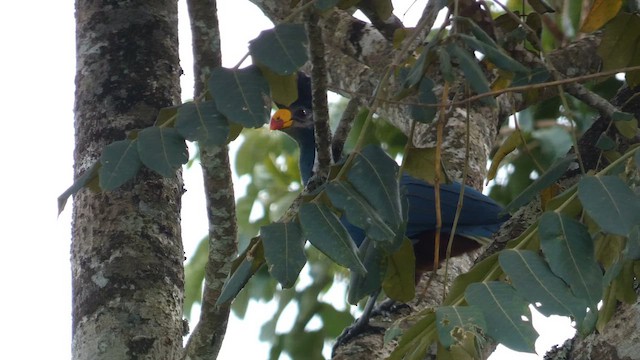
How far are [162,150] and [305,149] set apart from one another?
9.00 ft

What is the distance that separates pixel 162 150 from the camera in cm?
177

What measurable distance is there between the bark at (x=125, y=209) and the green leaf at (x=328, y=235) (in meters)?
0.63

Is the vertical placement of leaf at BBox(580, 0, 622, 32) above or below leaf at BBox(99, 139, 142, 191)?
above

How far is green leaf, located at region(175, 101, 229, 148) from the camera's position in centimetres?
175

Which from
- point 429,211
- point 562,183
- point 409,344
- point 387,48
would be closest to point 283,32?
point 409,344

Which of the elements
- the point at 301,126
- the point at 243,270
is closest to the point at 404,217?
the point at 243,270

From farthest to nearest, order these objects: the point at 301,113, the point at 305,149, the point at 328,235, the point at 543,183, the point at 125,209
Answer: the point at 301,113 → the point at 305,149 → the point at 125,209 → the point at 543,183 → the point at 328,235

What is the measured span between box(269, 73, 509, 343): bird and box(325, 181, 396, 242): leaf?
167 cm

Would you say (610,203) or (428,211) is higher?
(428,211)

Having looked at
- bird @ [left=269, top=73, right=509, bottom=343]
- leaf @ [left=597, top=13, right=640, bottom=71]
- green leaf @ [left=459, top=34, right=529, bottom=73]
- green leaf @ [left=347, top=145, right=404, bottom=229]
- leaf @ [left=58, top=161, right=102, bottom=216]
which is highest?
bird @ [left=269, top=73, right=509, bottom=343]

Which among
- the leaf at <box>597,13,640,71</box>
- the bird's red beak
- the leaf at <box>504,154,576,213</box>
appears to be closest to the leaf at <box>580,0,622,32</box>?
the leaf at <box>597,13,640,71</box>

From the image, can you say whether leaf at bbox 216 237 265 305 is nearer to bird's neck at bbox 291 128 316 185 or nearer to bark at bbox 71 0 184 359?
bark at bbox 71 0 184 359

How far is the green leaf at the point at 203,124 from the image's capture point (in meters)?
1.75

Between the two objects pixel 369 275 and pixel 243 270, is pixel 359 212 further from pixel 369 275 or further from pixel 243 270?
pixel 369 275
